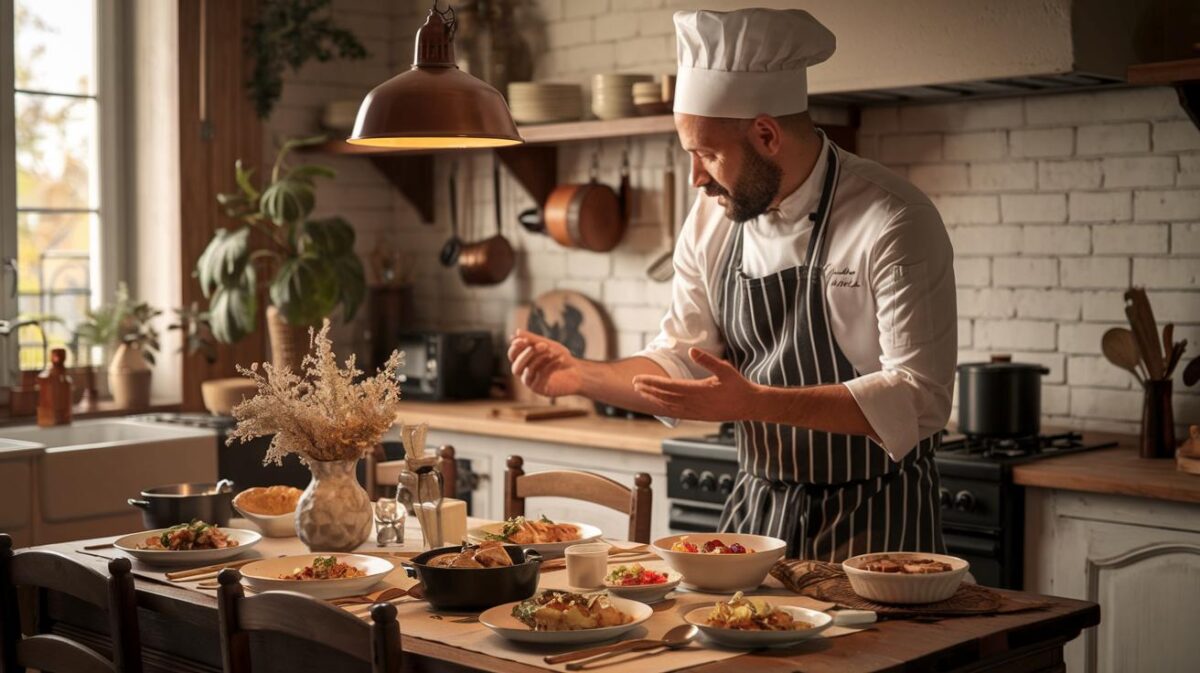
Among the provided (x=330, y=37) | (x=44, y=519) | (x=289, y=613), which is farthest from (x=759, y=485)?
(x=330, y=37)

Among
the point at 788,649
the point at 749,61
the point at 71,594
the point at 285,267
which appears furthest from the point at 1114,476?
the point at 285,267

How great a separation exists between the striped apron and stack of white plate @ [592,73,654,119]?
1.85 meters

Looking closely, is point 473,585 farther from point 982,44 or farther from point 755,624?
point 982,44

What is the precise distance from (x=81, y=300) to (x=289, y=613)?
3.59 meters

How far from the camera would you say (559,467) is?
4680mm

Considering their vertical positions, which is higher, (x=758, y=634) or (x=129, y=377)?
(x=129, y=377)

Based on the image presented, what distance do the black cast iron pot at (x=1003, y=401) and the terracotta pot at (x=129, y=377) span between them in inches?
109

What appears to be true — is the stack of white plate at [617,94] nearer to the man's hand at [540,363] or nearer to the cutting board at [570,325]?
the cutting board at [570,325]

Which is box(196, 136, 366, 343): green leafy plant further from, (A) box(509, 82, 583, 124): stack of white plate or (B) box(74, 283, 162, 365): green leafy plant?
(A) box(509, 82, 583, 124): stack of white plate

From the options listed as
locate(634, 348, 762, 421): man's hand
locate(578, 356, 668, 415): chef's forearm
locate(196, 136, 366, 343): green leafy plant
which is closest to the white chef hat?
locate(578, 356, 668, 415): chef's forearm

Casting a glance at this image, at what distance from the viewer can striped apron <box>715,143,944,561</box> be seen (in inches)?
114

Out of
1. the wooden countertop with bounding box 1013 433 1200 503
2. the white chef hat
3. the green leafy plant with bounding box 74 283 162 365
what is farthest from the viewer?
the green leafy plant with bounding box 74 283 162 365

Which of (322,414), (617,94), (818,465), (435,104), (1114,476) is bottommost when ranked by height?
(1114,476)

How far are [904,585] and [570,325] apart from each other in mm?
3172
